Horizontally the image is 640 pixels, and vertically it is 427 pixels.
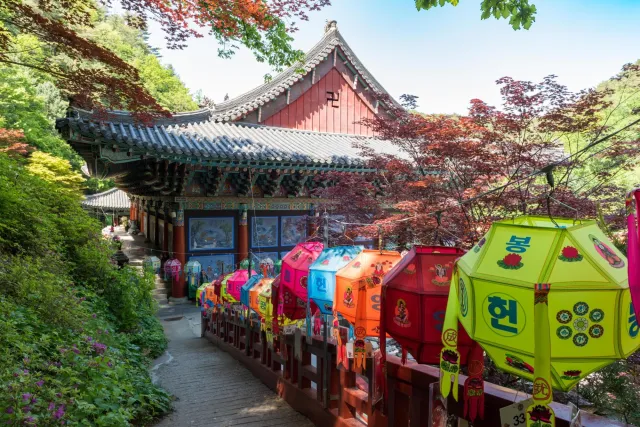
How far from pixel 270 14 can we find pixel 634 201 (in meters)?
7.15

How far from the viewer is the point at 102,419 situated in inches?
126

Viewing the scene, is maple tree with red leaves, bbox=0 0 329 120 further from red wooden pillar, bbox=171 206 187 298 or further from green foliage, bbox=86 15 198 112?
green foliage, bbox=86 15 198 112

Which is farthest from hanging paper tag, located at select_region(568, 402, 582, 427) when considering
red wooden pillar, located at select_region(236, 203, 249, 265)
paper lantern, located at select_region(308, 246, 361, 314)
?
red wooden pillar, located at select_region(236, 203, 249, 265)

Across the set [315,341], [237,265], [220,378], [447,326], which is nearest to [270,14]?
[315,341]

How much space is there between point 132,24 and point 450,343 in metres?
7.09

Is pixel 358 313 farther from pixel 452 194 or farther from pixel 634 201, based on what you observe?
pixel 452 194

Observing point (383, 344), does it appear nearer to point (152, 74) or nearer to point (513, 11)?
point (513, 11)

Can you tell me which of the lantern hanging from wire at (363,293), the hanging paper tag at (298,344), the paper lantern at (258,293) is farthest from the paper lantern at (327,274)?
the paper lantern at (258,293)

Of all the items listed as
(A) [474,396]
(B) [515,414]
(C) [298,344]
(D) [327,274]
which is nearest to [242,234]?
(C) [298,344]

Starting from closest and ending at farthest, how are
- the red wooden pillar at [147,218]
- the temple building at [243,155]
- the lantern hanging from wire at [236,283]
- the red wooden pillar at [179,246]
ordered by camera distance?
the lantern hanging from wire at [236,283]
the temple building at [243,155]
the red wooden pillar at [179,246]
the red wooden pillar at [147,218]

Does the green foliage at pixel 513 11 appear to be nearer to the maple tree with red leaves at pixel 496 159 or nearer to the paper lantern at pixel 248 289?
the maple tree with red leaves at pixel 496 159

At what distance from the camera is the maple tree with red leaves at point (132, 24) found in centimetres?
600

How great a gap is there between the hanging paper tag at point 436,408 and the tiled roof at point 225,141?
27.0ft

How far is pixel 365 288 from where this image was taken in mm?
3465
